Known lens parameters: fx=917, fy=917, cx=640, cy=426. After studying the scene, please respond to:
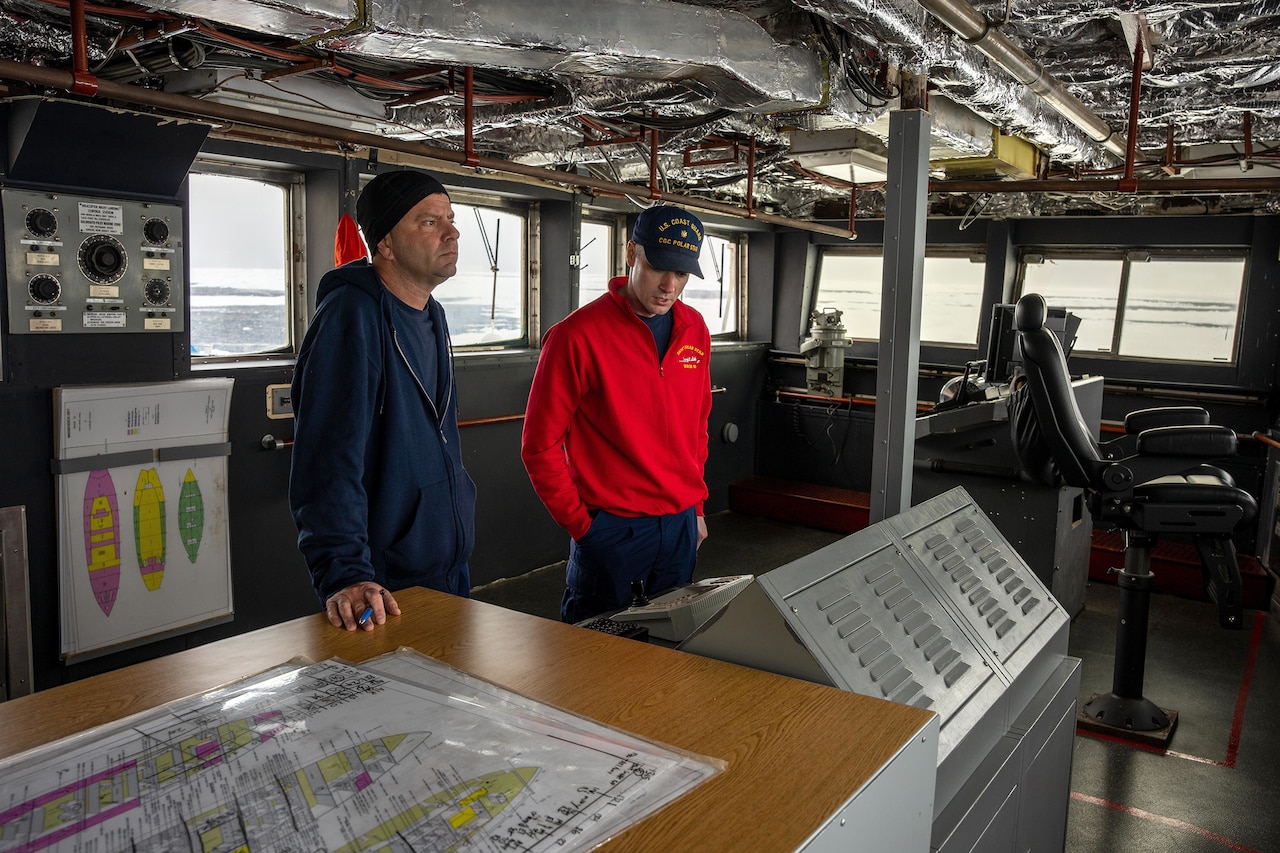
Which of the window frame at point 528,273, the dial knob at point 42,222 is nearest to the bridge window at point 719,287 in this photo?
the window frame at point 528,273

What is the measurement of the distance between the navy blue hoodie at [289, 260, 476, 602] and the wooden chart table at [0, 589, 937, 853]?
26 centimetres

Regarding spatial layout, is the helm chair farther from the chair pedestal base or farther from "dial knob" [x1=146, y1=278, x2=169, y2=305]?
"dial knob" [x1=146, y1=278, x2=169, y2=305]

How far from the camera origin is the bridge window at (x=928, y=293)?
22.8 feet

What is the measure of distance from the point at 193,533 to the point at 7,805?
2.91m

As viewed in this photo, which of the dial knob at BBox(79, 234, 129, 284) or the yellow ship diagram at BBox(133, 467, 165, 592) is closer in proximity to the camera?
the dial knob at BBox(79, 234, 129, 284)

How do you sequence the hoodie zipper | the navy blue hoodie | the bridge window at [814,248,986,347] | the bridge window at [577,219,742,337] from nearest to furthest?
1. the navy blue hoodie
2. the hoodie zipper
3. the bridge window at [814,248,986,347]
4. the bridge window at [577,219,742,337]

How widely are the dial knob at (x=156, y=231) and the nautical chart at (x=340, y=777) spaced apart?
2.78 m

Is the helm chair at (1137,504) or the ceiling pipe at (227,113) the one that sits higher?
the ceiling pipe at (227,113)

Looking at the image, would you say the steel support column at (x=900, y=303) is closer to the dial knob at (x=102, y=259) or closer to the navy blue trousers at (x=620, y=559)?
the navy blue trousers at (x=620, y=559)

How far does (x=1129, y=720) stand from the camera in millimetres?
3523

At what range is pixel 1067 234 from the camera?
6391 millimetres

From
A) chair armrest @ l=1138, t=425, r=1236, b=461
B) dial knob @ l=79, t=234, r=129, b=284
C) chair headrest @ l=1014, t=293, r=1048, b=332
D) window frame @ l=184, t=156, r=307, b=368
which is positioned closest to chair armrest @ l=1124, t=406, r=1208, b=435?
chair armrest @ l=1138, t=425, r=1236, b=461

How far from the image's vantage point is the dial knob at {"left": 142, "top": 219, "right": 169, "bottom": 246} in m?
3.37

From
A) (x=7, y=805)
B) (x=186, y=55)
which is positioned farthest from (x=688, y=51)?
(x=7, y=805)
